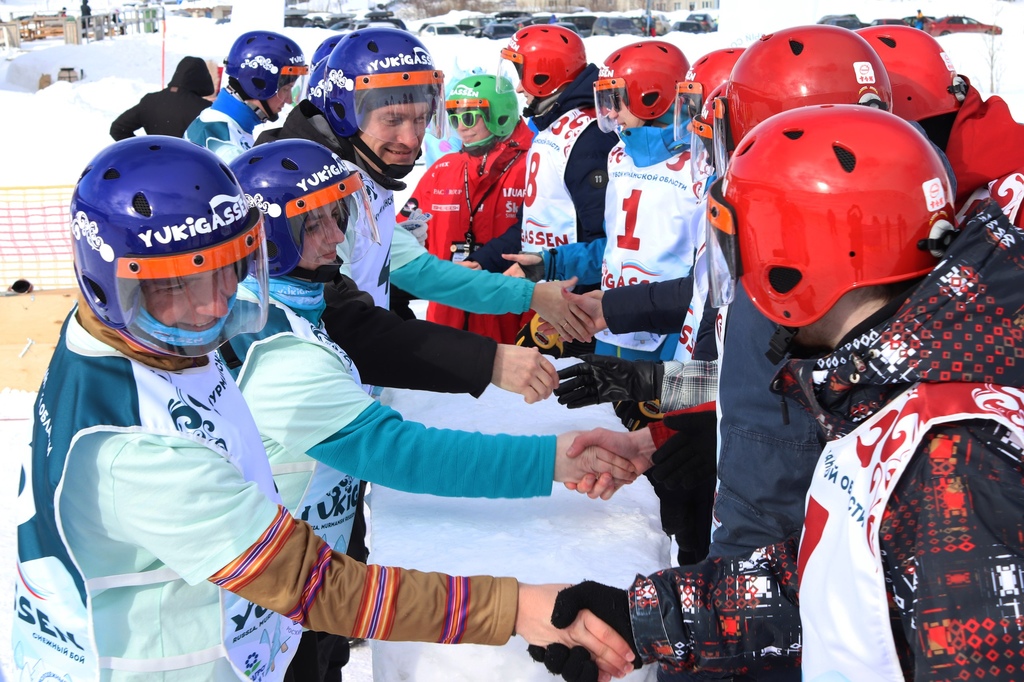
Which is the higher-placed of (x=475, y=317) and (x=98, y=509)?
(x=98, y=509)

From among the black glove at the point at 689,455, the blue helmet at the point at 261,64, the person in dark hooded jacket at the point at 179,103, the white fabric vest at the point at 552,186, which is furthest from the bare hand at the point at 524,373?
the person in dark hooded jacket at the point at 179,103

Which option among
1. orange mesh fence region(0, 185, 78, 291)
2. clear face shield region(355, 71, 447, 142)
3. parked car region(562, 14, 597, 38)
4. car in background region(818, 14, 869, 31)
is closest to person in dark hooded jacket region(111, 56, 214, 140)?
orange mesh fence region(0, 185, 78, 291)

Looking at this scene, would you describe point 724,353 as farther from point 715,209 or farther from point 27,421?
point 27,421

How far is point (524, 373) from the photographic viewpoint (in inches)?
115

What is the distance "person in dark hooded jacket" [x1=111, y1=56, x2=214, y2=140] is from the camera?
27.0ft

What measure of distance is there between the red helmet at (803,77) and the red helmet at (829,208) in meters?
0.78

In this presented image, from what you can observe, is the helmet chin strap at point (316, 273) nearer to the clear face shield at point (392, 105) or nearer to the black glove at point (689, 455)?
the black glove at point (689, 455)

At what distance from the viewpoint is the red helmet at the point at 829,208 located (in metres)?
1.57

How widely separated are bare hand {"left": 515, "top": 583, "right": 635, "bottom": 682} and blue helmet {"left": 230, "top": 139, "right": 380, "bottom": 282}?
1.08 meters

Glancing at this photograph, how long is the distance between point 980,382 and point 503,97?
483 cm

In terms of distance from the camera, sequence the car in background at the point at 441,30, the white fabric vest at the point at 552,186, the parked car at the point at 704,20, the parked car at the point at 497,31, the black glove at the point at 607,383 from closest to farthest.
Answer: the black glove at the point at 607,383 → the white fabric vest at the point at 552,186 → the parked car at the point at 497,31 → the parked car at the point at 704,20 → the car in background at the point at 441,30

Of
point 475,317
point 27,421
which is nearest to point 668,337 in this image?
point 475,317

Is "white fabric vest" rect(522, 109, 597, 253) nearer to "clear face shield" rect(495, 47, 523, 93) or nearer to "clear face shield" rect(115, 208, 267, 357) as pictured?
"clear face shield" rect(495, 47, 523, 93)

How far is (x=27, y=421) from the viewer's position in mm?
6078
